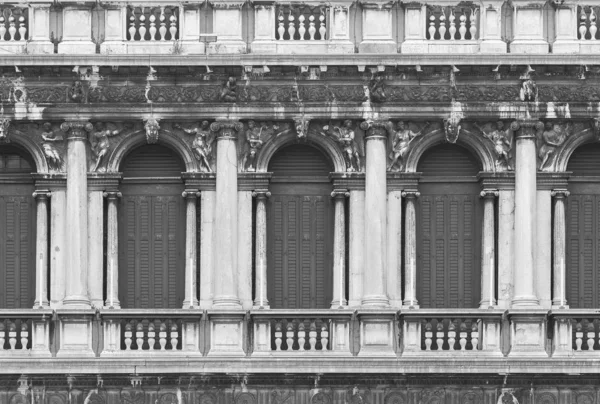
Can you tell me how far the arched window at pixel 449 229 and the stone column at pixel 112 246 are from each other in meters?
5.65

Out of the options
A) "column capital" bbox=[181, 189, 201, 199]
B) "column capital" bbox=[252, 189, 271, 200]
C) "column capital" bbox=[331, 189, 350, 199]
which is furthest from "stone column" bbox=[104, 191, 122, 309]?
"column capital" bbox=[331, 189, 350, 199]

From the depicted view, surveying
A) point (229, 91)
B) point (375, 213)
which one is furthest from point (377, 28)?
point (375, 213)

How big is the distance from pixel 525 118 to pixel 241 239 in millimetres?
5755

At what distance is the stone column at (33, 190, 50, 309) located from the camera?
46.8 metres

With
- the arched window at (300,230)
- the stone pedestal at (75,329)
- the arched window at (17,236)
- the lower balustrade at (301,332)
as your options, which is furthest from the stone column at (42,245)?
the arched window at (300,230)

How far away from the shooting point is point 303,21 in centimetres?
4703

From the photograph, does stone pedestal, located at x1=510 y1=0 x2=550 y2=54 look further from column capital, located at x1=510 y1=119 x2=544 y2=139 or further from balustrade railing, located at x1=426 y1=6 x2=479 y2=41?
column capital, located at x1=510 y1=119 x2=544 y2=139

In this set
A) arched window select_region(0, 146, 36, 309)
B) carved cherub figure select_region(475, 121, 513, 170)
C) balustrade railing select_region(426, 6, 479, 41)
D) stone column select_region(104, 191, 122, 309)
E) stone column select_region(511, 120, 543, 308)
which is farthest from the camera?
arched window select_region(0, 146, 36, 309)

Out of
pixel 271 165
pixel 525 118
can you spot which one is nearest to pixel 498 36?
pixel 525 118

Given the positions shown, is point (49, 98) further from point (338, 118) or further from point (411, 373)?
point (411, 373)

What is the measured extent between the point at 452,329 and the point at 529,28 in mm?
5845

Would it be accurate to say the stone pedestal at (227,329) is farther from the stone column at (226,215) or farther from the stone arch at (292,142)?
the stone arch at (292,142)

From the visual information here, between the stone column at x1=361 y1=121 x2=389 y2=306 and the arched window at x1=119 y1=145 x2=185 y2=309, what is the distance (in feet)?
11.5

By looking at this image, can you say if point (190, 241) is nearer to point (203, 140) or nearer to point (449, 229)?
point (203, 140)
